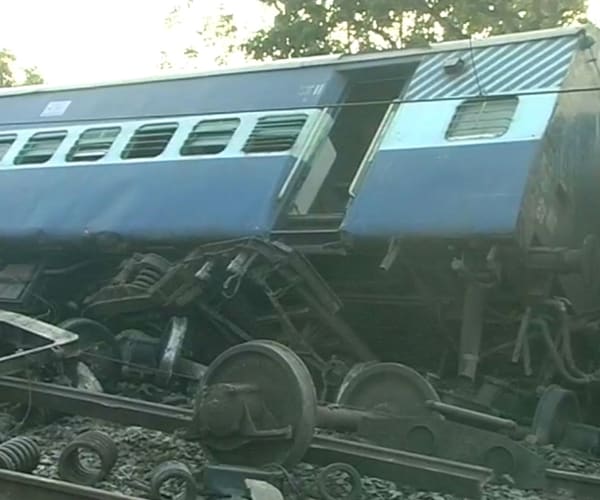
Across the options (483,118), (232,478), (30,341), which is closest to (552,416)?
(483,118)

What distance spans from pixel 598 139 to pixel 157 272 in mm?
3929

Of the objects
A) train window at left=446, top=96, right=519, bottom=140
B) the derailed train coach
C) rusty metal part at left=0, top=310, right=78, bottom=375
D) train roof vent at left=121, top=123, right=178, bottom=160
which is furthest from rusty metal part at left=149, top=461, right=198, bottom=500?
train roof vent at left=121, top=123, right=178, bottom=160

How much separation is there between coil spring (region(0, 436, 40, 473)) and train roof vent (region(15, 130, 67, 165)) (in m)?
5.34

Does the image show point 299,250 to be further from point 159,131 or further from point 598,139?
point 598,139

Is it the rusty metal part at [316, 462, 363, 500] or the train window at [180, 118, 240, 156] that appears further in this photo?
the train window at [180, 118, 240, 156]

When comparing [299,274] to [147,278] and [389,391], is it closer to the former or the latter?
[147,278]

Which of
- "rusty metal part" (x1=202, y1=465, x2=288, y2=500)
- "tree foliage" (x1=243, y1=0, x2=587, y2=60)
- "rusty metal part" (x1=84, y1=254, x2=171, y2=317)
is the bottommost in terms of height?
"rusty metal part" (x1=202, y1=465, x2=288, y2=500)

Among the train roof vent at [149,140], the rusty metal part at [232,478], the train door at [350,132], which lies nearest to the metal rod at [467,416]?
the rusty metal part at [232,478]

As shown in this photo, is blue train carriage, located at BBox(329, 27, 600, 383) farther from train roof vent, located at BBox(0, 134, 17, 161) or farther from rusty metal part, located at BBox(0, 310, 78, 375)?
train roof vent, located at BBox(0, 134, 17, 161)

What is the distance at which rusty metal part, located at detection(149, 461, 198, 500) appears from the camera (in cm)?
418

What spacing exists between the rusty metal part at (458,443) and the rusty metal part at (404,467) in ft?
1.21

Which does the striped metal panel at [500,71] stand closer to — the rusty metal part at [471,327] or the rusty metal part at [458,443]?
the rusty metal part at [471,327]

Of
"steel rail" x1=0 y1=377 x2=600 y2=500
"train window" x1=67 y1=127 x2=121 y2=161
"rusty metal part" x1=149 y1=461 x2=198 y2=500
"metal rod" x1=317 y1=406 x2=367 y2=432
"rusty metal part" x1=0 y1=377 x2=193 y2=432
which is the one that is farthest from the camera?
"train window" x1=67 y1=127 x2=121 y2=161

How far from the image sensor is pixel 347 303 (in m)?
8.05
